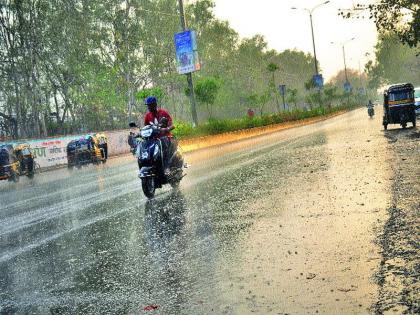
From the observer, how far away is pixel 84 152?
29.7 metres

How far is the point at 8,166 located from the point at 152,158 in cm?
1464

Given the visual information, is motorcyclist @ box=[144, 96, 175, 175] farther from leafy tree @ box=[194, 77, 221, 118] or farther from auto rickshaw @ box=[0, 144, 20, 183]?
Answer: leafy tree @ box=[194, 77, 221, 118]

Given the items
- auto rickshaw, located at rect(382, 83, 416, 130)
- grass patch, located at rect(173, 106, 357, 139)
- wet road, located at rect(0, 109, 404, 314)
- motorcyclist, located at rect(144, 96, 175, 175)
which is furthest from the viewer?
grass patch, located at rect(173, 106, 357, 139)

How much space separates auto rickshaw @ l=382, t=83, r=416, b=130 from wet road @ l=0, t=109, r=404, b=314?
1404 centimetres

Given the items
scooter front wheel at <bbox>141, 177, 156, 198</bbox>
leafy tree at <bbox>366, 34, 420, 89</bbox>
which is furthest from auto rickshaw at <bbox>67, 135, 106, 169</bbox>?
leafy tree at <bbox>366, 34, 420, 89</bbox>

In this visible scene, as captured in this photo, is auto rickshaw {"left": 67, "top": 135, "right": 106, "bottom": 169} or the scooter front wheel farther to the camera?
auto rickshaw {"left": 67, "top": 135, "right": 106, "bottom": 169}

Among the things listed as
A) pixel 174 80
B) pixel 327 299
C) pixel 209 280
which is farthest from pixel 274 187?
pixel 174 80

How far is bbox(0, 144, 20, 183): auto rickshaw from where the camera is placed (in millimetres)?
22000

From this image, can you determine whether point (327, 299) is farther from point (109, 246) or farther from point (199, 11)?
point (199, 11)

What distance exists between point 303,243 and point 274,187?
4112 mm

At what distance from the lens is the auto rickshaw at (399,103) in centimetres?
2269

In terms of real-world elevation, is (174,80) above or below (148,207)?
above

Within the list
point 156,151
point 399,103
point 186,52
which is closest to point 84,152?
point 186,52

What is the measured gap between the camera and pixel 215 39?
78.8 meters
